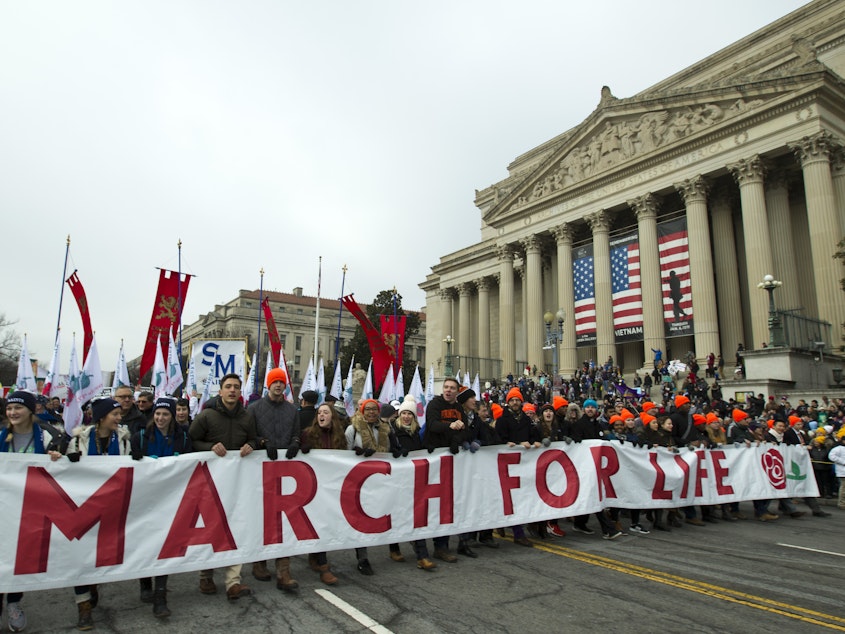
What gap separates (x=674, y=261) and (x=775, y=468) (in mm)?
20814

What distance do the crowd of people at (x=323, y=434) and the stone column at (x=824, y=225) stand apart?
15.9 metres

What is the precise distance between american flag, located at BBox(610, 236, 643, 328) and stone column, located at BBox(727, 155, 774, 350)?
5763 millimetres

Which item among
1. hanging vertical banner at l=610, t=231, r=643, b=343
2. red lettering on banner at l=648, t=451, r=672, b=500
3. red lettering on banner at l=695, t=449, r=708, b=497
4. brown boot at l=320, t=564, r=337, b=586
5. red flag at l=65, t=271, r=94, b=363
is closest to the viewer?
brown boot at l=320, t=564, r=337, b=586

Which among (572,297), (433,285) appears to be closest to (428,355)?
(433,285)

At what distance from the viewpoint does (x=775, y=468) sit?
1060cm

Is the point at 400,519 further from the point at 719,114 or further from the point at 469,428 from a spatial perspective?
the point at 719,114

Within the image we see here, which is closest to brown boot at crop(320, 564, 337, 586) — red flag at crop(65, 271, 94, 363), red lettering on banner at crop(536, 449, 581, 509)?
red lettering on banner at crop(536, 449, 581, 509)

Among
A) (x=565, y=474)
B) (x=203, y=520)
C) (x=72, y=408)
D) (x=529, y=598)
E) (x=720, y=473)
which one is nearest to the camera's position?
(x=529, y=598)

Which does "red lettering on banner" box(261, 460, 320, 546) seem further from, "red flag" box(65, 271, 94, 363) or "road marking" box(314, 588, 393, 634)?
"red flag" box(65, 271, 94, 363)

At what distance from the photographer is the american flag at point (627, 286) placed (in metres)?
30.8

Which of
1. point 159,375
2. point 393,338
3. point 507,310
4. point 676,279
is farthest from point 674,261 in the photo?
point 159,375

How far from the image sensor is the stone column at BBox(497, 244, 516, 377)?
4028 cm

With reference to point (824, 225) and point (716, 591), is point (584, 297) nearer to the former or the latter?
point (824, 225)

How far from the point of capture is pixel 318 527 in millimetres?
5812
